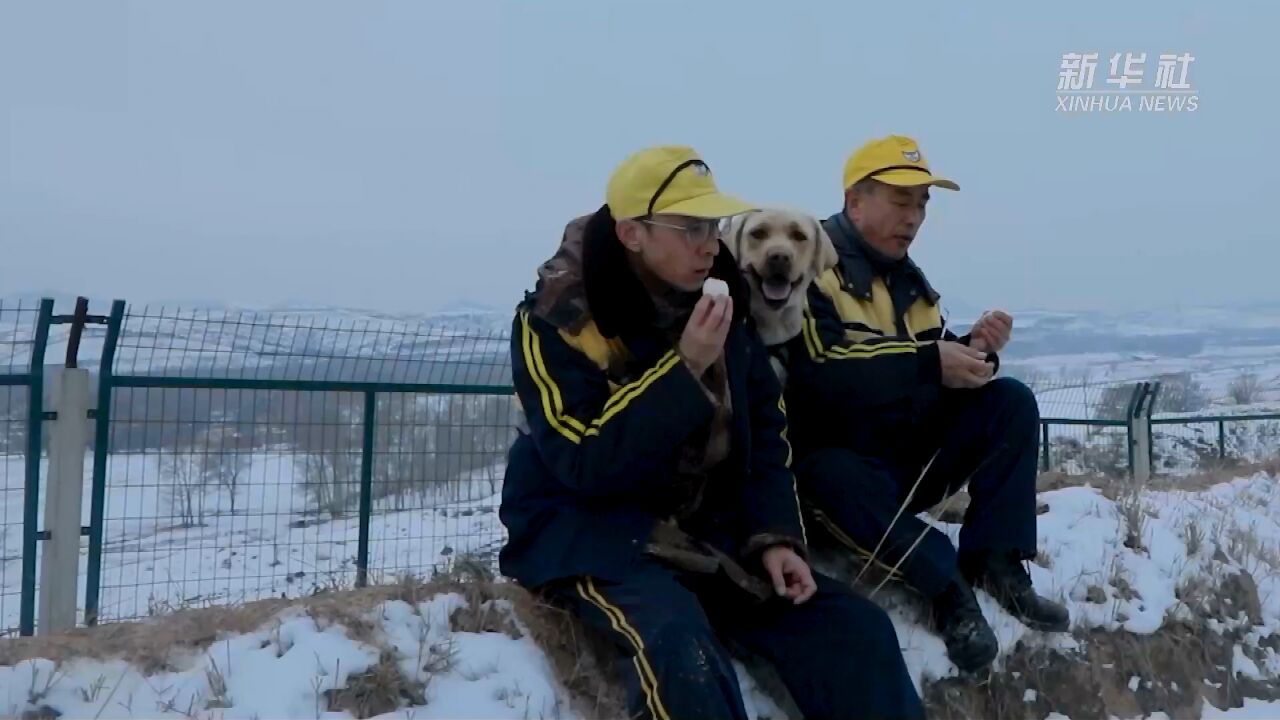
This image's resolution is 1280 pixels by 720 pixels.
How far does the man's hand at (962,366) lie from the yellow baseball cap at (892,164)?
61 centimetres

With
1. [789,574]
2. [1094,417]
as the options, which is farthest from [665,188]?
[1094,417]

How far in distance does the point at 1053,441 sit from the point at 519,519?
9935 millimetres

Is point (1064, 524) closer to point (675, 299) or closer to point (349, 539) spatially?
point (675, 299)

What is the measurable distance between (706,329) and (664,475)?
42 centimetres

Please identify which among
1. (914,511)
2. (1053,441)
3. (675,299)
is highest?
(675,299)

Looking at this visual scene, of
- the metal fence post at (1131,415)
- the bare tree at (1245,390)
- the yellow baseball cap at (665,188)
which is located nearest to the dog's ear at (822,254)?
the yellow baseball cap at (665,188)

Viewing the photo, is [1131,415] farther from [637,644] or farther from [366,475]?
[637,644]

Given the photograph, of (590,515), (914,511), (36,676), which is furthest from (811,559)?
(36,676)

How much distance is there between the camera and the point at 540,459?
295 centimetres

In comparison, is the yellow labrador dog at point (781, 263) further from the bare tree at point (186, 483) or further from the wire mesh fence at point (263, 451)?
the bare tree at point (186, 483)

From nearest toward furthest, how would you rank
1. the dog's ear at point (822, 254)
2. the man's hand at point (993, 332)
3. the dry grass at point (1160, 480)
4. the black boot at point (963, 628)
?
the black boot at point (963, 628) → the man's hand at point (993, 332) → the dog's ear at point (822, 254) → the dry grass at point (1160, 480)

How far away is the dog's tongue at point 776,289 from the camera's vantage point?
3.63 meters

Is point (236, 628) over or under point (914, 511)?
under

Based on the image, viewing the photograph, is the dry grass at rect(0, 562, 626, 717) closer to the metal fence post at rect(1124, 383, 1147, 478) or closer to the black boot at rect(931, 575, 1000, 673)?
the black boot at rect(931, 575, 1000, 673)
